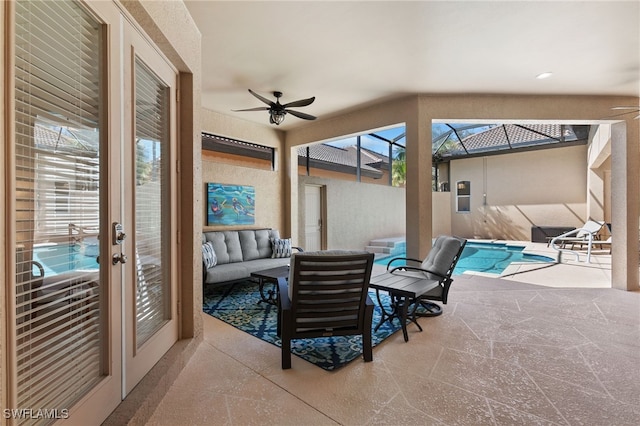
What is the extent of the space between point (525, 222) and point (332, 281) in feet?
40.2

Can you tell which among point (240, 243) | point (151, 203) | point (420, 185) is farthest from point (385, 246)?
point (151, 203)

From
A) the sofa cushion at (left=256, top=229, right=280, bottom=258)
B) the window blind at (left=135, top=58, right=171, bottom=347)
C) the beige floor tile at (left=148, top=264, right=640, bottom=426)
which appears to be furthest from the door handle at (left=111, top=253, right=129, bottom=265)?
the sofa cushion at (left=256, top=229, right=280, bottom=258)

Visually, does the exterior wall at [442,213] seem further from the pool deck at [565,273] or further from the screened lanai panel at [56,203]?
the screened lanai panel at [56,203]

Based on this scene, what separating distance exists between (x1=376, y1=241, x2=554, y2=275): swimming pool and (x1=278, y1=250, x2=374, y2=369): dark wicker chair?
4647mm

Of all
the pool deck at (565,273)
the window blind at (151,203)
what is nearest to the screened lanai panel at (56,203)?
the window blind at (151,203)

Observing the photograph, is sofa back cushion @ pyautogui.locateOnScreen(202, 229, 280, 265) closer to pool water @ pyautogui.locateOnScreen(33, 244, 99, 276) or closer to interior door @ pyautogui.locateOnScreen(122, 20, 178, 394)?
interior door @ pyautogui.locateOnScreen(122, 20, 178, 394)

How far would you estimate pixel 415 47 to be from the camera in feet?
11.3

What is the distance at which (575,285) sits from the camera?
5.17m

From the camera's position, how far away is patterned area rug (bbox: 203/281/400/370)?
2.71 m

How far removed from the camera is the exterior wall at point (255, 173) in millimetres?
5605

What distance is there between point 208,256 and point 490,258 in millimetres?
7944

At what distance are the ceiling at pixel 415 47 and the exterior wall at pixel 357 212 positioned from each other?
3457mm

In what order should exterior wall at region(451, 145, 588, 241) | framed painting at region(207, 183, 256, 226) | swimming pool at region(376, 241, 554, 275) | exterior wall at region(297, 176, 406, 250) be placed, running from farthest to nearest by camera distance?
exterior wall at region(451, 145, 588, 241) → exterior wall at region(297, 176, 406, 250) → swimming pool at region(376, 241, 554, 275) → framed painting at region(207, 183, 256, 226)

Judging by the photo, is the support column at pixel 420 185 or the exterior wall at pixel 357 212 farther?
the exterior wall at pixel 357 212
